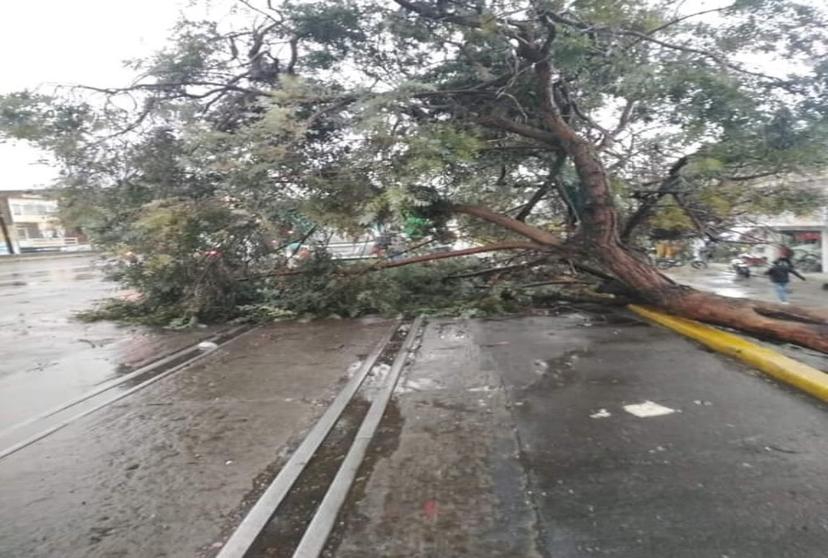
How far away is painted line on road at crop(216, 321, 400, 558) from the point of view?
2.54 meters

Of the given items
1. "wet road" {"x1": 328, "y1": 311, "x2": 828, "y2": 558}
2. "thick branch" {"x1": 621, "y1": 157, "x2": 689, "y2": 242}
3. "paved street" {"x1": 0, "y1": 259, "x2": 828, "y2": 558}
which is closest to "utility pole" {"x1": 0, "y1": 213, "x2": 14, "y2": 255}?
"paved street" {"x1": 0, "y1": 259, "x2": 828, "y2": 558}

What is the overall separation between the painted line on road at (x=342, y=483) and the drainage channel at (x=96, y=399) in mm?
2517

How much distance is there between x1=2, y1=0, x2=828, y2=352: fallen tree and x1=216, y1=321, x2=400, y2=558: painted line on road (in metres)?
2.94

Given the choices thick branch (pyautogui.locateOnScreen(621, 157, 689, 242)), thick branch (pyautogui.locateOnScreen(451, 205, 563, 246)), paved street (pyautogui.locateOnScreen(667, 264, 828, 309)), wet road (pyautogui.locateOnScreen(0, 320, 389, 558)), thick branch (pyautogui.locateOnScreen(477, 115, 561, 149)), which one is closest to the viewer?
wet road (pyautogui.locateOnScreen(0, 320, 389, 558))

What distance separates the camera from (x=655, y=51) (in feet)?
25.8

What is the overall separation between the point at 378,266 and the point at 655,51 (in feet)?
18.5

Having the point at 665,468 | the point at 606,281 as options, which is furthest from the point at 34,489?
the point at 606,281

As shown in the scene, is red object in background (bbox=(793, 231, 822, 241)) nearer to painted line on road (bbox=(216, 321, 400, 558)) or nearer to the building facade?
painted line on road (bbox=(216, 321, 400, 558))

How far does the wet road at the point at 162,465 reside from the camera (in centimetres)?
264

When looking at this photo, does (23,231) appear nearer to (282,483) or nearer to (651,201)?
(651,201)

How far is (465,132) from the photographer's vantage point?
7617 mm

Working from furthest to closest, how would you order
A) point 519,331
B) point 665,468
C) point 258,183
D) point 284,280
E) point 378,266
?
1. point 284,280
2. point 378,266
3. point 519,331
4. point 258,183
5. point 665,468

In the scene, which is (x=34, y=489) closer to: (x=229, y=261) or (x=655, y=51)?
(x=229, y=261)

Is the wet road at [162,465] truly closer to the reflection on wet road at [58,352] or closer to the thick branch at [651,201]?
the reflection on wet road at [58,352]
